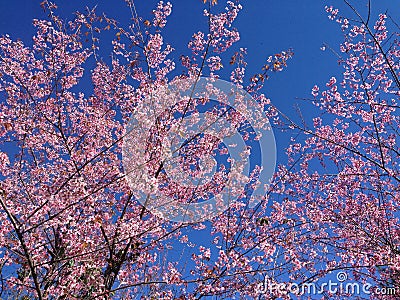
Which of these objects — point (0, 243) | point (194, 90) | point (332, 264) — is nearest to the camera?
point (0, 243)

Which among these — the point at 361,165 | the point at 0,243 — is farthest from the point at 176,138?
the point at 361,165

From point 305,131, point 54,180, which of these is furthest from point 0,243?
point 305,131

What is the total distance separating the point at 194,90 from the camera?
22.6 feet

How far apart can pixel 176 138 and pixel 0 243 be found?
3194 millimetres

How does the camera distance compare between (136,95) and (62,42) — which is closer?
(62,42)

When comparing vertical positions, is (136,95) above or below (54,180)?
above

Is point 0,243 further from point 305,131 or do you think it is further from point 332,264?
point 332,264

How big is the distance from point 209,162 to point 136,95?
1907mm

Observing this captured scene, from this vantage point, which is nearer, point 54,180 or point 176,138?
point 54,180

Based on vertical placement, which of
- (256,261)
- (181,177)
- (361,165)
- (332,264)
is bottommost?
(256,261)

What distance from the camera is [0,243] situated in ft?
14.9

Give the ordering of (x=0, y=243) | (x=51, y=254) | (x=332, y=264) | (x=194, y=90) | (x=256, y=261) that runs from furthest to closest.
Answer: (x=332, y=264) < (x=194, y=90) < (x=51, y=254) < (x=256, y=261) < (x=0, y=243)

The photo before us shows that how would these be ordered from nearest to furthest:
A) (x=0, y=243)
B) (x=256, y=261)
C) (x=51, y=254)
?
(x=0, y=243) → (x=256, y=261) → (x=51, y=254)

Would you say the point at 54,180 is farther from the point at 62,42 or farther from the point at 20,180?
the point at 62,42
